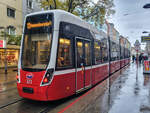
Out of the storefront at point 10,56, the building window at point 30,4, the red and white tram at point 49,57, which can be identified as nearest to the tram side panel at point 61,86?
the red and white tram at point 49,57

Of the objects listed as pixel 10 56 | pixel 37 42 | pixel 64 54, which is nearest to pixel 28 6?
pixel 10 56

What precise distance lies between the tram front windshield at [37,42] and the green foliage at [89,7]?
37.8 ft

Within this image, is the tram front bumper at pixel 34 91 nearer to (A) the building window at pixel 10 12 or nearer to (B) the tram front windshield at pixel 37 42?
(B) the tram front windshield at pixel 37 42

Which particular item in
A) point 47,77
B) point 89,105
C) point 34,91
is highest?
point 47,77

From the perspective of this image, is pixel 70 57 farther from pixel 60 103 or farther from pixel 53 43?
pixel 60 103

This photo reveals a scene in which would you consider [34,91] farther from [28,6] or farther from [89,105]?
[28,6]

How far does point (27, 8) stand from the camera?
77.0 ft

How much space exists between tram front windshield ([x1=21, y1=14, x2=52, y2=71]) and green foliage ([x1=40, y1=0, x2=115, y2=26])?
37.8 ft

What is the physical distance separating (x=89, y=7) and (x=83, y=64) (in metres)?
12.5

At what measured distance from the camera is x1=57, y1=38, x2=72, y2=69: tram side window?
536cm

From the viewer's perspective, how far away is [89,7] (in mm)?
17562

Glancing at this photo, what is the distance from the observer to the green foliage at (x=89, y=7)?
662 inches

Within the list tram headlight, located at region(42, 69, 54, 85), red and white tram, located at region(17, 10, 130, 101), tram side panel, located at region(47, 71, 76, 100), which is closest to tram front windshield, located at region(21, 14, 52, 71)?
red and white tram, located at region(17, 10, 130, 101)

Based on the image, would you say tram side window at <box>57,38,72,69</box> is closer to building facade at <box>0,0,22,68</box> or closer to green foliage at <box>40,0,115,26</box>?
green foliage at <box>40,0,115,26</box>
